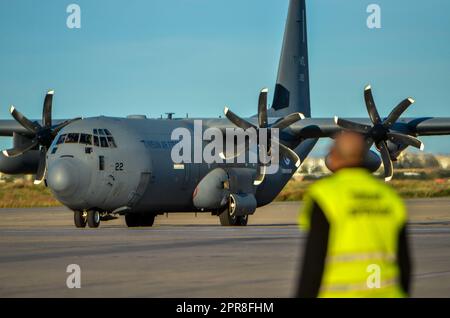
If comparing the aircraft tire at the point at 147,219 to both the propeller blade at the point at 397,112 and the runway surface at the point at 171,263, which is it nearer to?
the runway surface at the point at 171,263

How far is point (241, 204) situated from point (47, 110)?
25.5 feet

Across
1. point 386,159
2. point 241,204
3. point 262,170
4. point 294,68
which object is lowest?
point 241,204

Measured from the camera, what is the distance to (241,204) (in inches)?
1270

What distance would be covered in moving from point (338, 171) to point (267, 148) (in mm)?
27059

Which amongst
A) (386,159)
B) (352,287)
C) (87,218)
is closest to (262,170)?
(386,159)

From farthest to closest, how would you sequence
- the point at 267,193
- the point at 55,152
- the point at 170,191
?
the point at 267,193, the point at 170,191, the point at 55,152

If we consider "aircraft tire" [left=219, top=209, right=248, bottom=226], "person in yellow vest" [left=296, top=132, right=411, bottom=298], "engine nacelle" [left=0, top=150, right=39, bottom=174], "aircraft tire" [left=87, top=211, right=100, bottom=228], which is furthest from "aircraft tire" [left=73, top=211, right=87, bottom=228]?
"person in yellow vest" [left=296, top=132, right=411, bottom=298]

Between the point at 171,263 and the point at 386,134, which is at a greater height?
the point at 386,134

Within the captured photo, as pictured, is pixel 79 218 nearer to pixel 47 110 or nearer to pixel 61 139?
pixel 61 139

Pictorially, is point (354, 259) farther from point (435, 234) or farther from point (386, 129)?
point (386, 129)

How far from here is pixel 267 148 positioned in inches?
1320

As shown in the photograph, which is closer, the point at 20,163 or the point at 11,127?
the point at 20,163

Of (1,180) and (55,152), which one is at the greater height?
(55,152)

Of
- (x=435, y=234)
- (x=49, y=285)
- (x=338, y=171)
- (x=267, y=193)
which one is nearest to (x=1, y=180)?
(x=267, y=193)
